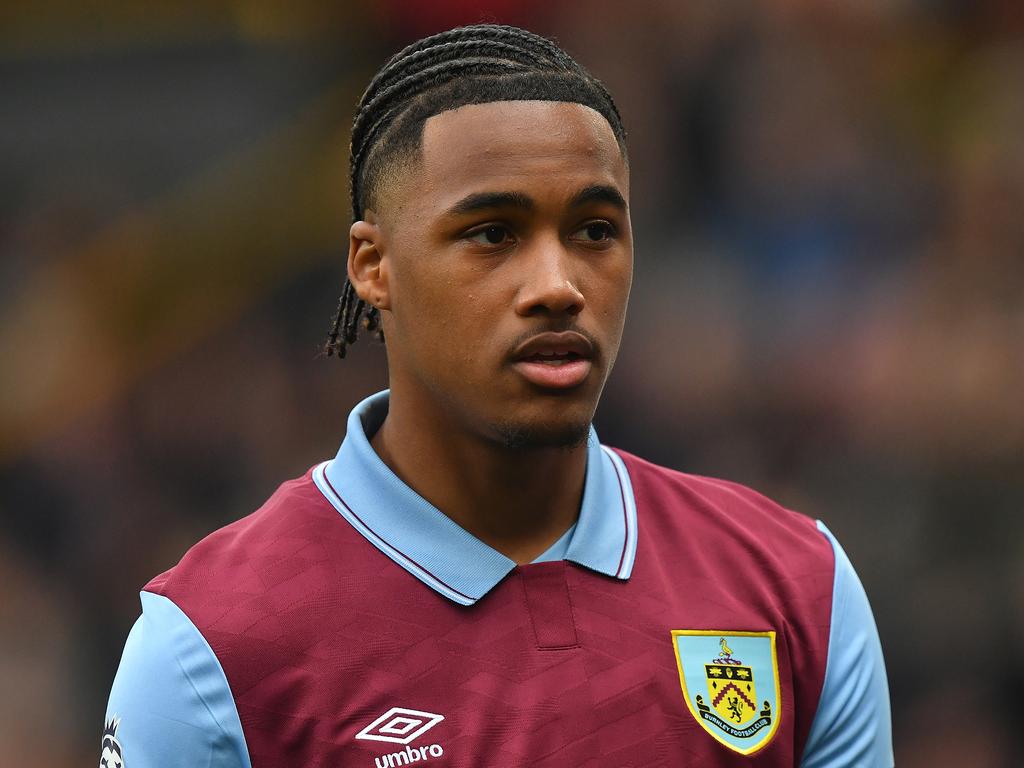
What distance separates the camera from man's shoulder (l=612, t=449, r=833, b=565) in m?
2.89

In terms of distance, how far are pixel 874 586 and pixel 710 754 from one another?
12.8 feet

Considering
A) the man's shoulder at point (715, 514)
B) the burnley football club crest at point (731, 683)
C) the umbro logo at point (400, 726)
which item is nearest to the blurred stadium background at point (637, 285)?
the man's shoulder at point (715, 514)

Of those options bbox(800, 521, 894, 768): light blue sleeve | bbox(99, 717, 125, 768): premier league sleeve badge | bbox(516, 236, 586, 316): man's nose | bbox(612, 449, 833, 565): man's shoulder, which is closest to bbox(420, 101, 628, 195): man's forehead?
bbox(516, 236, 586, 316): man's nose

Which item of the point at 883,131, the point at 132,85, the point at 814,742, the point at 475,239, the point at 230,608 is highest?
the point at 132,85

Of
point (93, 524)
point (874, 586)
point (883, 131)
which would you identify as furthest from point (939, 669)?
point (93, 524)

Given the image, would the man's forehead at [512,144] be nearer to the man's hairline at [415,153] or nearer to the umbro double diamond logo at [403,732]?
the man's hairline at [415,153]

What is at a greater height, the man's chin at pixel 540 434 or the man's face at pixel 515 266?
the man's face at pixel 515 266

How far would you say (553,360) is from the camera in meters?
2.54

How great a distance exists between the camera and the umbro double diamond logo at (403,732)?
8.06 feet

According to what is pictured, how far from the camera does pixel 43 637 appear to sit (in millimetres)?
6395

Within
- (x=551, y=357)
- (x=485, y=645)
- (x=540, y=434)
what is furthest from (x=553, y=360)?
(x=485, y=645)

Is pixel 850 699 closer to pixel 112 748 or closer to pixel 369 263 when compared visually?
pixel 369 263

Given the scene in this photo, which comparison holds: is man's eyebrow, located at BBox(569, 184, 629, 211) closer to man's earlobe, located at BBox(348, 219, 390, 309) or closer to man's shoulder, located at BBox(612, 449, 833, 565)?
man's earlobe, located at BBox(348, 219, 390, 309)

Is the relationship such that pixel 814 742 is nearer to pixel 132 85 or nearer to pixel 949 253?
pixel 949 253
